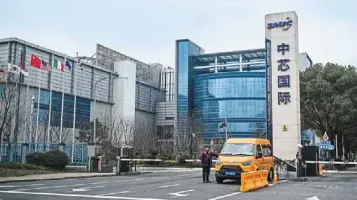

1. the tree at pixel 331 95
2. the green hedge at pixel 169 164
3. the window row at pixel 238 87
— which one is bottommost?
the green hedge at pixel 169 164

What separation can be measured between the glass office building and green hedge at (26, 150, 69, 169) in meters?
70.9

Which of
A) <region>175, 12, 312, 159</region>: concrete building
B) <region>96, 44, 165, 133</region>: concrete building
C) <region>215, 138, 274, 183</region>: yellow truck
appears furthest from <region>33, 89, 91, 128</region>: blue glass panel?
<region>215, 138, 274, 183</region>: yellow truck

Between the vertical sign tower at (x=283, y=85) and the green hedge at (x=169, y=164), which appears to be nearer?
the vertical sign tower at (x=283, y=85)

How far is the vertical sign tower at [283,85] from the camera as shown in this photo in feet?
106

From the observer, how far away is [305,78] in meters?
42.8

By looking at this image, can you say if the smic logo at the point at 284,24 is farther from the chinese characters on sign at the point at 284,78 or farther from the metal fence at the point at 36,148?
the metal fence at the point at 36,148

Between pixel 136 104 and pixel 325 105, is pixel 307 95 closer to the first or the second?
pixel 325 105

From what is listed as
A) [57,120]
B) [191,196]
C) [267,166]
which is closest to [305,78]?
[267,166]

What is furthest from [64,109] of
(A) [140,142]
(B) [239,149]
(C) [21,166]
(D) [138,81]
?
(B) [239,149]

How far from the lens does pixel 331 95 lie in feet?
131

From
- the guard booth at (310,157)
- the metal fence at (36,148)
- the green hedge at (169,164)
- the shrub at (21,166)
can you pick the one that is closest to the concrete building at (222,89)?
the green hedge at (169,164)

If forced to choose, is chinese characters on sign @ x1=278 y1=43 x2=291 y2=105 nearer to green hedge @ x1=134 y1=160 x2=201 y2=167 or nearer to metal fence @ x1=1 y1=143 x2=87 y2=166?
green hedge @ x1=134 y1=160 x2=201 y2=167

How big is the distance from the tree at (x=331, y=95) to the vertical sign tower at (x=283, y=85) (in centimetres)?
866

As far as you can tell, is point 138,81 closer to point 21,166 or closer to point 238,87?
point 238,87
